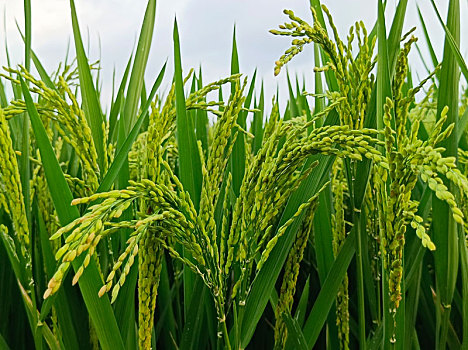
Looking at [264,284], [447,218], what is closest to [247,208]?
[264,284]

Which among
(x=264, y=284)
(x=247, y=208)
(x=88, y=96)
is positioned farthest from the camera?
(x=88, y=96)

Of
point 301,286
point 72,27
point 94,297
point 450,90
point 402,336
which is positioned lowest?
point 301,286

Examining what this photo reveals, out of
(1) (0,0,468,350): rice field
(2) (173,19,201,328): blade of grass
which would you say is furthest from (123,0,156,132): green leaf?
(2) (173,19,201,328): blade of grass

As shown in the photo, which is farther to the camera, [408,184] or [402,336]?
[402,336]

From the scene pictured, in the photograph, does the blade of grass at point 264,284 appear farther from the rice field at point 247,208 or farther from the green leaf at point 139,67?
the green leaf at point 139,67

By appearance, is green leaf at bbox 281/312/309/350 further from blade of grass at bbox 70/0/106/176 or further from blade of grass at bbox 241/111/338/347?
blade of grass at bbox 70/0/106/176

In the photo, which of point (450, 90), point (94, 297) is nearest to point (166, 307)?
point (94, 297)

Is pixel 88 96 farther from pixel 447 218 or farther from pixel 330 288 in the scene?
pixel 447 218

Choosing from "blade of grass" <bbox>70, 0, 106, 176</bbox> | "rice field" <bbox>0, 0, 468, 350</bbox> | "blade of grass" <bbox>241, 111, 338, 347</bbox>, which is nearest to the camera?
"rice field" <bbox>0, 0, 468, 350</bbox>

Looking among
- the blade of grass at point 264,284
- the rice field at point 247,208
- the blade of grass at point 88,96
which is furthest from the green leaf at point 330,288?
the blade of grass at point 88,96

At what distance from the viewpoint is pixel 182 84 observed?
0.89 meters

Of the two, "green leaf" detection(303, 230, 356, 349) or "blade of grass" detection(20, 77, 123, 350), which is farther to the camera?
"green leaf" detection(303, 230, 356, 349)

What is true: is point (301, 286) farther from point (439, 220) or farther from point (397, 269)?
point (397, 269)

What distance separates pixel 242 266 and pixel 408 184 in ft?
0.87
